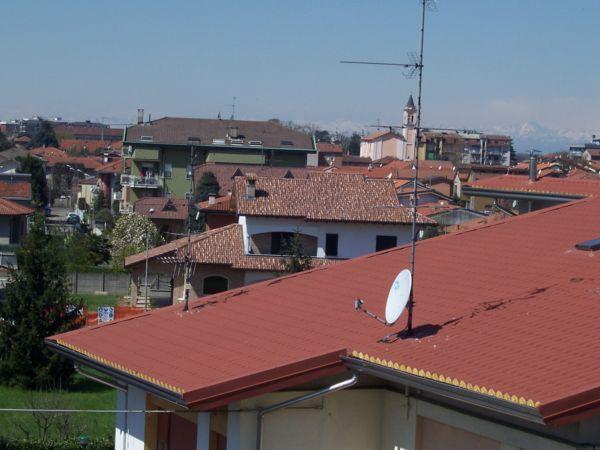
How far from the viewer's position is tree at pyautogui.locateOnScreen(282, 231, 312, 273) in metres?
35.1

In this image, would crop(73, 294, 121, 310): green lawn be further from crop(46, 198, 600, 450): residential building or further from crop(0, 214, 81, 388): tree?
crop(46, 198, 600, 450): residential building

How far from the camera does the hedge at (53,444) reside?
1633 cm

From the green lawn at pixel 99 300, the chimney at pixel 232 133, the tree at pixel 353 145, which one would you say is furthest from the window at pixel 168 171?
the tree at pixel 353 145

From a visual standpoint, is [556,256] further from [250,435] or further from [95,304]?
[95,304]

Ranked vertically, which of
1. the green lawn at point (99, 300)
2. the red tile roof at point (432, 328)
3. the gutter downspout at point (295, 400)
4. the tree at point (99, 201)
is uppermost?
the red tile roof at point (432, 328)

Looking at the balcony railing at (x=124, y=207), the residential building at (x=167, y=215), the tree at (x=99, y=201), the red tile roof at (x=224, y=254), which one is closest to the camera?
the red tile roof at (x=224, y=254)

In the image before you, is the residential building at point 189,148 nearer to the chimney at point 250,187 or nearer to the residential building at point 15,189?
the residential building at point 15,189

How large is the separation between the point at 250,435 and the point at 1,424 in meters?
13.9

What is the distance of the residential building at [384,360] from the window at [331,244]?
2924cm

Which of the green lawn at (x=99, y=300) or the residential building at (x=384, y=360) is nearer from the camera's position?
the residential building at (x=384, y=360)

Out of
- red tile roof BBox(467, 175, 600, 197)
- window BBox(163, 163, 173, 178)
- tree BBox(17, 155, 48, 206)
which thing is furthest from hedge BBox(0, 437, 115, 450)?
tree BBox(17, 155, 48, 206)

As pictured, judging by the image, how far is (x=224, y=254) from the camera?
128ft

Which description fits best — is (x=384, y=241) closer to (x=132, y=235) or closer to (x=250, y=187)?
(x=250, y=187)

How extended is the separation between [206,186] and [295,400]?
179ft
